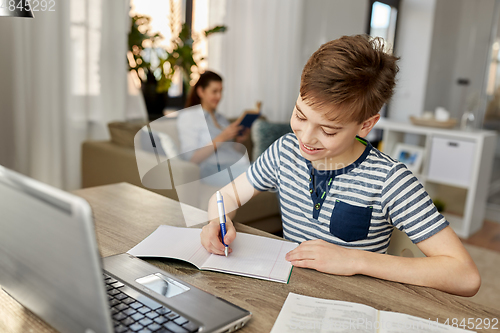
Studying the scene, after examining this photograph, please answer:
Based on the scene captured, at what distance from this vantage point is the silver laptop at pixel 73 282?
1.30 feet

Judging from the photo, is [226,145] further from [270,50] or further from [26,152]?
[270,50]

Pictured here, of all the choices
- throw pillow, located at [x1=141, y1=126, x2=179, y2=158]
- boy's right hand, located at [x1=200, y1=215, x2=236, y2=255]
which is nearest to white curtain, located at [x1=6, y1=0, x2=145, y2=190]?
throw pillow, located at [x1=141, y1=126, x2=179, y2=158]

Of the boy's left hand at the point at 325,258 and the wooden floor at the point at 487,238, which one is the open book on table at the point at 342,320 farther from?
the wooden floor at the point at 487,238

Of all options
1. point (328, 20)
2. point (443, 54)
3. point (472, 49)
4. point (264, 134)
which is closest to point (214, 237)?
point (264, 134)

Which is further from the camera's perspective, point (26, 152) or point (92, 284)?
point (26, 152)

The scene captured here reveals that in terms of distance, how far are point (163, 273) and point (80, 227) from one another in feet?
1.27

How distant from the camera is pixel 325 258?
32.2 inches

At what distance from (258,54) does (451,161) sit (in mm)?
1737

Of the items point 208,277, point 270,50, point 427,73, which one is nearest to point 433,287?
point 208,277

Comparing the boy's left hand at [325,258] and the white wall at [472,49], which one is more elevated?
the white wall at [472,49]

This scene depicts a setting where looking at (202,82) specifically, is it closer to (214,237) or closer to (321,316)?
(214,237)

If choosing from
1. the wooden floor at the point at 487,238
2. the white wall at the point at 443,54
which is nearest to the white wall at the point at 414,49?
the white wall at the point at 443,54

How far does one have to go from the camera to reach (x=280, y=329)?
0.61m

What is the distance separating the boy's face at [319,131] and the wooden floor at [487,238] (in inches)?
101
